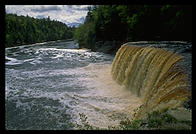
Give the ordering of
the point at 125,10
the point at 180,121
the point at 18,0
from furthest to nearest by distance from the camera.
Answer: the point at 125,10 → the point at 180,121 → the point at 18,0

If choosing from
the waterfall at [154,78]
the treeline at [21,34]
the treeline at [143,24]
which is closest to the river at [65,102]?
the waterfall at [154,78]

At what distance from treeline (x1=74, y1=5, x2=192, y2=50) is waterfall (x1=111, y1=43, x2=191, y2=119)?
22.5 ft

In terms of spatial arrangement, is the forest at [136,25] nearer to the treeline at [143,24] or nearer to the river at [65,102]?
the treeline at [143,24]

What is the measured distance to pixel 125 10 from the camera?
103 ft

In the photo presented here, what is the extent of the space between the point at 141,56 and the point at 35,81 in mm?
7220

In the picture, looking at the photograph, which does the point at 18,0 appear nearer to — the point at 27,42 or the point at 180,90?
the point at 180,90

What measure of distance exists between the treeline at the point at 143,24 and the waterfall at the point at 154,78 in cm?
687

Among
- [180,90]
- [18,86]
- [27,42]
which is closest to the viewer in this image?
[180,90]

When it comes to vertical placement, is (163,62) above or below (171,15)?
below

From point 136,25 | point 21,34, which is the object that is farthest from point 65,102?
point 21,34

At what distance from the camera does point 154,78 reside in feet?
32.3

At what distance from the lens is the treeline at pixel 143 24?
1989 cm

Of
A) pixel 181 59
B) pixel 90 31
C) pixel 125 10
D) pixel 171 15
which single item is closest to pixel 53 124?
pixel 181 59

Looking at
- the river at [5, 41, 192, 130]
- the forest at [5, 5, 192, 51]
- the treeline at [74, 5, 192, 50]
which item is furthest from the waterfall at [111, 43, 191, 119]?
the forest at [5, 5, 192, 51]
